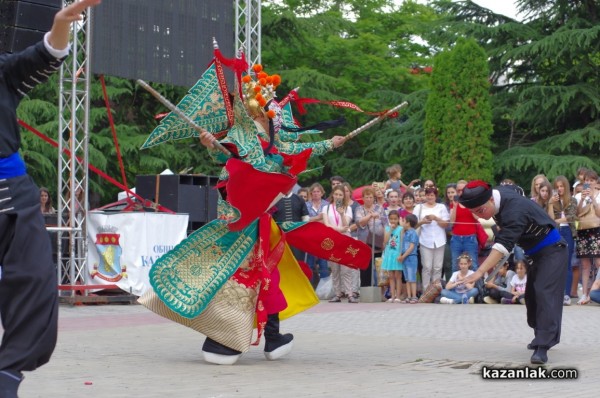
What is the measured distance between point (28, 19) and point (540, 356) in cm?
501

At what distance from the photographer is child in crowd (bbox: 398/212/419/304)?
48.6ft

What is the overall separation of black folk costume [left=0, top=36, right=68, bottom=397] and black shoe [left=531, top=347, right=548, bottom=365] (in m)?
3.90

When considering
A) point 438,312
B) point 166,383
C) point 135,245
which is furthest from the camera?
point 135,245

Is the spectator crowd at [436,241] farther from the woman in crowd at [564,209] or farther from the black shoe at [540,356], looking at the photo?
the black shoe at [540,356]

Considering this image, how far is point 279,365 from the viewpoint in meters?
7.81

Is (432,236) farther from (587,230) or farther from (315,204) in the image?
(587,230)

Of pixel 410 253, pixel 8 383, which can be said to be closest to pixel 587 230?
pixel 410 253

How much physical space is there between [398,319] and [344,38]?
2408 centimetres

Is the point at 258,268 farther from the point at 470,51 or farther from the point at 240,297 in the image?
the point at 470,51

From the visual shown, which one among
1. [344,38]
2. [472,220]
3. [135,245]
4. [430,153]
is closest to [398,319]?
[472,220]

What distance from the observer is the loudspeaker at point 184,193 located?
52.0ft

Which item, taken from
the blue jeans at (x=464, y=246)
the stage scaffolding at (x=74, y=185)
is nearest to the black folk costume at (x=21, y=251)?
the stage scaffolding at (x=74, y=185)

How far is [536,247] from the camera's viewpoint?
810cm

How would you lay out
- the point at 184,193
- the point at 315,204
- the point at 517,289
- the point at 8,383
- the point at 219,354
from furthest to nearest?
the point at 184,193, the point at 315,204, the point at 517,289, the point at 219,354, the point at 8,383
